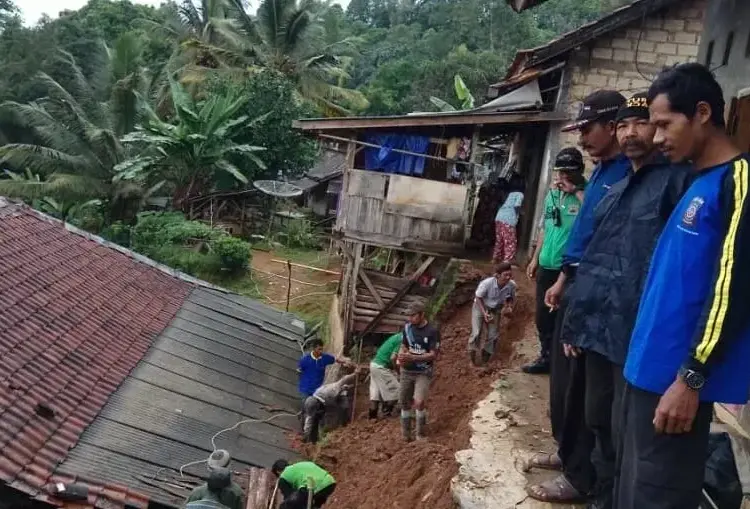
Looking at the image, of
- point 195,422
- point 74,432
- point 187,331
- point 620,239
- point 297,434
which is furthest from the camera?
point 187,331

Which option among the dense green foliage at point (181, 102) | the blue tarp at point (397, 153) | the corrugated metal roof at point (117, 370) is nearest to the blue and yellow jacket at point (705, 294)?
the corrugated metal roof at point (117, 370)

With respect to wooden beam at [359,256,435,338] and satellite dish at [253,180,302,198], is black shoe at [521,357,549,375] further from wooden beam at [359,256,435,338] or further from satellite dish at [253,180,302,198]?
satellite dish at [253,180,302,198]

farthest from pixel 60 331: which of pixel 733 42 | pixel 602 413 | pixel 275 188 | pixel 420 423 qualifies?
pixel 275 188

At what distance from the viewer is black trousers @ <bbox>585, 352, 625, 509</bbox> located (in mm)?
3154

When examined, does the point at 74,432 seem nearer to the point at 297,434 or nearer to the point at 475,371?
the point at 297,434

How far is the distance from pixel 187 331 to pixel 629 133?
879 centimetres

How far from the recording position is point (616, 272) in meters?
2.97

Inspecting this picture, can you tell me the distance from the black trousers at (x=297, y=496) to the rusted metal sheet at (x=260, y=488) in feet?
2.70

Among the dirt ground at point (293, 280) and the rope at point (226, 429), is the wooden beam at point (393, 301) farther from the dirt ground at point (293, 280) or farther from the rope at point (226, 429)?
the dirt ground at point (293, 280)

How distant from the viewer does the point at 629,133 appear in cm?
307

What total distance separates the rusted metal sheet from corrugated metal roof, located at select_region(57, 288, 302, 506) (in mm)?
371

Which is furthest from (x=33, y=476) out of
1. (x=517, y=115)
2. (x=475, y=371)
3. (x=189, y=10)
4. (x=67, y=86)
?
(x=67, y=86)

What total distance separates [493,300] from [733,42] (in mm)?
3587

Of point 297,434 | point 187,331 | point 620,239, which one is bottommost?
point 297,434
